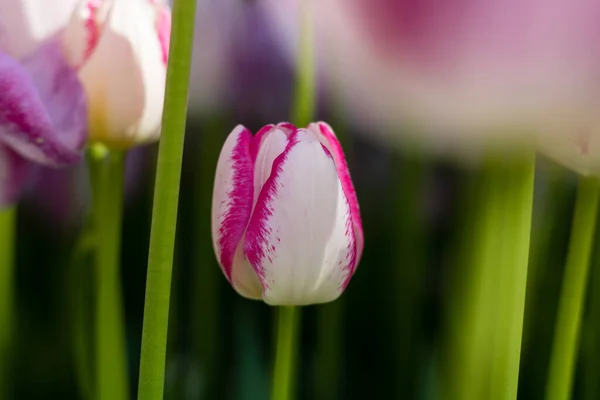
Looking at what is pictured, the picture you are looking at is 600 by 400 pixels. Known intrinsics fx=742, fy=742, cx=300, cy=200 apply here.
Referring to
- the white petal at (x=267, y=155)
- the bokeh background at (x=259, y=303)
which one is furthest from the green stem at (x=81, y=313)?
the white petal at (x=267, y=155)

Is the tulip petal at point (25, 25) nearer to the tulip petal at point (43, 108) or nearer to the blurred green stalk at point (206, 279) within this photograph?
the tulip petal at point (43, 108)

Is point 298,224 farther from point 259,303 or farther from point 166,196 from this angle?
point 259,303

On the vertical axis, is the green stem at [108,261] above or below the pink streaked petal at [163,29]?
below

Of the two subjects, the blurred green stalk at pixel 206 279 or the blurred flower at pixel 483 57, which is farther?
the blurred green stalk at pixel 206 279

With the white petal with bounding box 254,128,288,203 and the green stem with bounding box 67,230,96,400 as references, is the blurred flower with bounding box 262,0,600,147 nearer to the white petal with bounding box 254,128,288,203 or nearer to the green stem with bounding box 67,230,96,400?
the white petal with bounding box 254,128,288,203

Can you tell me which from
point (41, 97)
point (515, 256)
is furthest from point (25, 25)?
point (515, 256)

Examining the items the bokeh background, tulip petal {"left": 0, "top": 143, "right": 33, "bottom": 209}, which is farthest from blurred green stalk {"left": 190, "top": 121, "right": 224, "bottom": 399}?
tulip petal {"left": 0, "top": 143, "right": 33, "bottom": 209}

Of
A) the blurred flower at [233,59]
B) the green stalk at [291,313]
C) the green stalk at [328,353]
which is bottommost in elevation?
the green stalk at [328,353]
